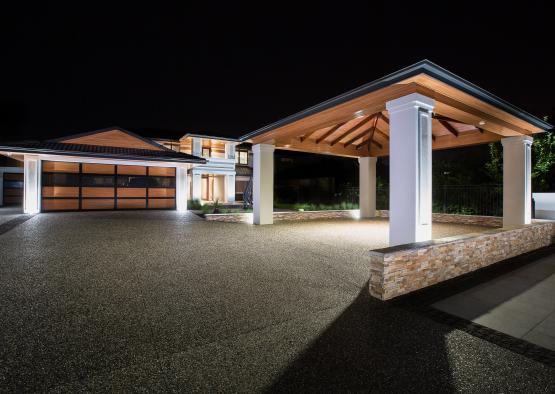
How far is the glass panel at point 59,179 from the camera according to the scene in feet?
48.5

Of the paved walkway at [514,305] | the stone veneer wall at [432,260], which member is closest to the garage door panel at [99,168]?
the stone veneer wall at [432,260]

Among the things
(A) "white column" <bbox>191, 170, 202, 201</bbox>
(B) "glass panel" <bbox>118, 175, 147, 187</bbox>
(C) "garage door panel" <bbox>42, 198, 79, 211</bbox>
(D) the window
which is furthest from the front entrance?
(C) "garage door panel" <bbox>42, 198, 79, 211</bbox>

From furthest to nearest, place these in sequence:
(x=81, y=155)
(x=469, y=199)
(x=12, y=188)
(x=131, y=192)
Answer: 1. (x=12, y=188)
2. (x=131, y=192)
3. (x=81, y=155)
4. (x=469, y=199)

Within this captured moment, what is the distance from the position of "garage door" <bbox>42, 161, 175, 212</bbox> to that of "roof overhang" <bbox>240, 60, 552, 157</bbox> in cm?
841

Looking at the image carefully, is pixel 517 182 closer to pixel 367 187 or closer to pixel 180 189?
pixel 367 187

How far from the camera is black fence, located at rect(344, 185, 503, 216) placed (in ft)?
42.3

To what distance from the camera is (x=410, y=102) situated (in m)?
5.50

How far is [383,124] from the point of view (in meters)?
11.3

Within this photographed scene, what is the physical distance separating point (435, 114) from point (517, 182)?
3.76 meters

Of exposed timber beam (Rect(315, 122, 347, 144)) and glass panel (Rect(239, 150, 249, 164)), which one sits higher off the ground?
glass panel (Rect(239, 150, 249, 164))

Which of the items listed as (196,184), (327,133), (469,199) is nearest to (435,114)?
(327,133)

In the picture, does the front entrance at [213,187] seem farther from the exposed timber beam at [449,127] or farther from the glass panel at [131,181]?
the exposed timber beam at [449,127]

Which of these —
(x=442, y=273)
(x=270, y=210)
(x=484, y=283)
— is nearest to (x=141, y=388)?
(x=442, y=273)

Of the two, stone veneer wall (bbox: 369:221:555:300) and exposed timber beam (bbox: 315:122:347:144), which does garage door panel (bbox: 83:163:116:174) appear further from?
stone veneer wall (bbox: 369:221:555:300)
